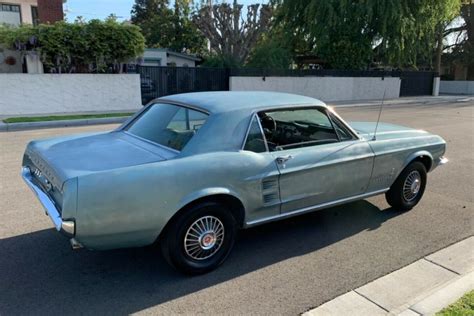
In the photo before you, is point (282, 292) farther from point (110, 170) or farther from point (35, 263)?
point (35, 263)

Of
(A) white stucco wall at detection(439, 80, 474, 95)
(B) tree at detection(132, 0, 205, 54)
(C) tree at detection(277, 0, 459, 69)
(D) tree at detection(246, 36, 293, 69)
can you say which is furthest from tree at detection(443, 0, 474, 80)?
(B) tree at detection(132, 0, 205, 54)

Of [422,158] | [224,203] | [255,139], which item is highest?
[255,139]

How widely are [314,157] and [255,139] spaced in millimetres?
649

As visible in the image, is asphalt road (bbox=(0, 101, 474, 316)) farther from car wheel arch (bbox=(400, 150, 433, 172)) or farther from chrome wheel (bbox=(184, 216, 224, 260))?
car wheel arch (bbox=(400, 150, 433, 172))

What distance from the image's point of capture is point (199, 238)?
10.9 ft

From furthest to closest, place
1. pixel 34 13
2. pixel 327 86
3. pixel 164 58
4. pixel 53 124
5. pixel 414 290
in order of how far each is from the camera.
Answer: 1. pixel 164 58
2. pixel 34 13
3. pixel 327 86
4. pixel 53 124
5. pixel 414 290

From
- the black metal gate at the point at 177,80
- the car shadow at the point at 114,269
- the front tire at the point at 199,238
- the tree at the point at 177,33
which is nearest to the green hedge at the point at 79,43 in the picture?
the black metal gate at the point at 177,80

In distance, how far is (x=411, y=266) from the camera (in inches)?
141

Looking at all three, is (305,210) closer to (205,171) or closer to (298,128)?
(298,128)

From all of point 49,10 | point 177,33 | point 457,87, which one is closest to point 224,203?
point 49,10

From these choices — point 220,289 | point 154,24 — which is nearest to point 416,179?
point 220,289

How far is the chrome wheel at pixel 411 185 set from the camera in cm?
480

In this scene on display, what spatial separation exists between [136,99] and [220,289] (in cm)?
1527

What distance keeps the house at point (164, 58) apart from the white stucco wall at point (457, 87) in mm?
24119
